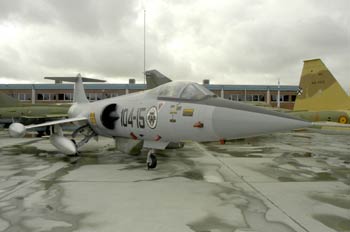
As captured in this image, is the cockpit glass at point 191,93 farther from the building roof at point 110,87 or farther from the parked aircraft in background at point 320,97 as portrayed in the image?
the building roof at point 110,87

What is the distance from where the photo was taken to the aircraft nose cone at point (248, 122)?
578 cm

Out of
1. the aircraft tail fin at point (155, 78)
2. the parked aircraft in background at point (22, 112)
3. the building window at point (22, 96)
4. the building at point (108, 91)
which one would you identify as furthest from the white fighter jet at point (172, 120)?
the building window at point (22, 96)

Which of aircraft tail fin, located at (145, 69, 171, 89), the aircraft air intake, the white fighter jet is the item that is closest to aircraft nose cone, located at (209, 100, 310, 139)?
the white fighter jet

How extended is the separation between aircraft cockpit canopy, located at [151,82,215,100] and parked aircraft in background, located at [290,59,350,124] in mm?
10459

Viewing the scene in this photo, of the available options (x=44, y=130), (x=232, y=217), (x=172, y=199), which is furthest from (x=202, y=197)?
(x=44, y=130)

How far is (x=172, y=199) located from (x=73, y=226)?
6.62 feet

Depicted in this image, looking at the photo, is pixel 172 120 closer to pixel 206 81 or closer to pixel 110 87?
pixel 110 87

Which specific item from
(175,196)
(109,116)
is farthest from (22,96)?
(175,196)

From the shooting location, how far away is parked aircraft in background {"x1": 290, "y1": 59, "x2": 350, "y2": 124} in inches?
592

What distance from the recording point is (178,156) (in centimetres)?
1143

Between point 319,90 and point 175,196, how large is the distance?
13.5 meters

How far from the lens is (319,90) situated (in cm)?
1597

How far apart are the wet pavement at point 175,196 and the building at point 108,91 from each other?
36053 millimetres

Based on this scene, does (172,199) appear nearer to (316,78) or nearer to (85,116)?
(85,116)
